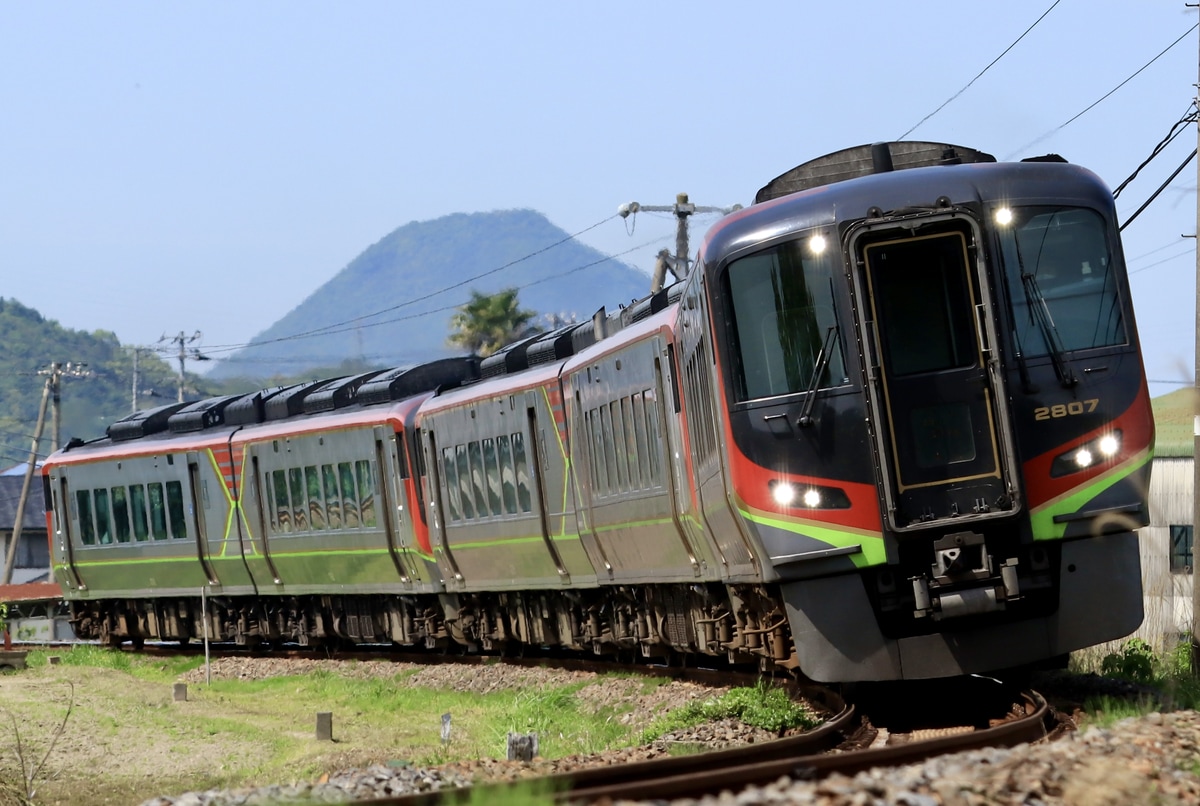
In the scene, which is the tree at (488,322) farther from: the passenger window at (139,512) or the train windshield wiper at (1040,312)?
the train windshield wiper at (1040,312)

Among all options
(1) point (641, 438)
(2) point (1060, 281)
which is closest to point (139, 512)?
(1) point (641, 438)

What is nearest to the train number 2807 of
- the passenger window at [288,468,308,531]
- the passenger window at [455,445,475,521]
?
the passenger window at [455,445,475,521]

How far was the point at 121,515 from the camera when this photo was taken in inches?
1052

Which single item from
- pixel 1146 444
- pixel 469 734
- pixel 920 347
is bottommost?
pixel 469 734

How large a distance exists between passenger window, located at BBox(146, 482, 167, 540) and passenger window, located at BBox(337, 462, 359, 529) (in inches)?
180

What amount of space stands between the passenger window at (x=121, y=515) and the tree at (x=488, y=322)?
3227cm

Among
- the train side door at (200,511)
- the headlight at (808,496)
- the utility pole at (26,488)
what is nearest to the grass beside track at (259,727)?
the headlight at (808,496)

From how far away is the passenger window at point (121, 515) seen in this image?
26609 mm

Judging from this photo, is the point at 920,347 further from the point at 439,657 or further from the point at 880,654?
the point at 439,657

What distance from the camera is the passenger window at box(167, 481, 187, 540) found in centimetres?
2561

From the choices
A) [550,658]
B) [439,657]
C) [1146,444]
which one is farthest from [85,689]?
[1146,444]

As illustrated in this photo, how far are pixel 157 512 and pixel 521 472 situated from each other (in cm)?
940

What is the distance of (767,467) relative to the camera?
10.3m

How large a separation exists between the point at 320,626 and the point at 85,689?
4.51m
